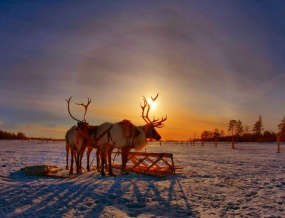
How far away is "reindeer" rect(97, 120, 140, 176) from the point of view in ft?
44.1

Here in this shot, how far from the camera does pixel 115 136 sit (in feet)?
44.1

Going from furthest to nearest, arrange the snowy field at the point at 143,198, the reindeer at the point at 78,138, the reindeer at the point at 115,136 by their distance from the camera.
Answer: the reindeer at the point at 78,138
the reindeer at the point at 115,136
the snowy field at the point at 143,198

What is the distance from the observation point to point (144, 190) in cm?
978

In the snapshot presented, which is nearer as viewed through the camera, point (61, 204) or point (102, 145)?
point (61, 204)

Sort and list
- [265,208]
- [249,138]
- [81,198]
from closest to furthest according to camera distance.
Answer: [265,208] → [81,198] → [249,138]

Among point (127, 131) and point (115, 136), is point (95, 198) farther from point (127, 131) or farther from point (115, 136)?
point (127, 131)

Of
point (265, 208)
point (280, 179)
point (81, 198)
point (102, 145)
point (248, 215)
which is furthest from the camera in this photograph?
point (102, 145)

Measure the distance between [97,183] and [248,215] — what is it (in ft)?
18.8

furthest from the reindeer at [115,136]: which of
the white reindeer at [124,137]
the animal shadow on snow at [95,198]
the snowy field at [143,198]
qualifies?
the animal shadow on snow at [95,198]

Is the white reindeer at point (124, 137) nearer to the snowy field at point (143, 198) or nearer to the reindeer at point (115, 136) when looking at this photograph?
the reindeer at point (115, 136)

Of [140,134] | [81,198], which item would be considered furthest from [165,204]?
[140,134]

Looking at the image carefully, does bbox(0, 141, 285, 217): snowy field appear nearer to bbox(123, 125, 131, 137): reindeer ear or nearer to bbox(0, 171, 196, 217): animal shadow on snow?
bbox(0, 171, 196, 217): animal shadow on snow

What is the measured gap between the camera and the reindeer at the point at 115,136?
44.1 ft

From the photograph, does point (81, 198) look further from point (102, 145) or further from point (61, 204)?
point (102, 145)
